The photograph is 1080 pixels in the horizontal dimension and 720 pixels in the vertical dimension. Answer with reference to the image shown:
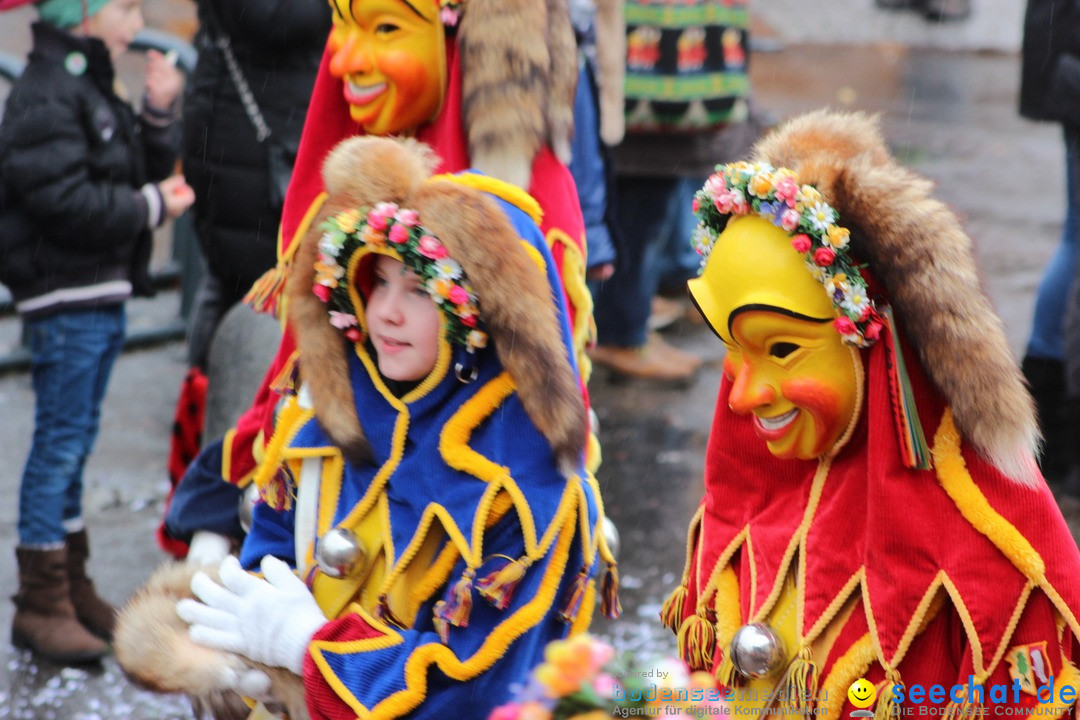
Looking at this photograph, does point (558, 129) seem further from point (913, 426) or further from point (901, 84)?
point (901, 84)

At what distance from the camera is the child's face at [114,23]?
13.5ft

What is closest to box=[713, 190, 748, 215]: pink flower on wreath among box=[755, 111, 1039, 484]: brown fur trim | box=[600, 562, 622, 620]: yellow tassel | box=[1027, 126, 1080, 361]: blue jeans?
box=[755, 111, 1039, 484]: brown fur trim

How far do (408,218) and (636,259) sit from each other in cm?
375

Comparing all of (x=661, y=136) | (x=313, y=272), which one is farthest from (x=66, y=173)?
(x=661, y=136)

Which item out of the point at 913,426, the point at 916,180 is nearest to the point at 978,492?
the point at 913,426

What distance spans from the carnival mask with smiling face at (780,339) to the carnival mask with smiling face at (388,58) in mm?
1348

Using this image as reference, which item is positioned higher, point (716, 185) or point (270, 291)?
point (716, 185)

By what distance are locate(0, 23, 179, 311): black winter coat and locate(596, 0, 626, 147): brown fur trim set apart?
169cm

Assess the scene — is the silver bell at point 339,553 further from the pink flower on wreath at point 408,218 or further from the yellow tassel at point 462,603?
the pink flower on wreath at point 408,218

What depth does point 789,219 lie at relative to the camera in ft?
7.41

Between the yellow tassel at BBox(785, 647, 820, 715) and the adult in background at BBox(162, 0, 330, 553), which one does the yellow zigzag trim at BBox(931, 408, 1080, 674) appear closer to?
the yellow tassel at BBox(785, 647, 820, 715)

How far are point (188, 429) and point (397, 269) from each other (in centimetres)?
180

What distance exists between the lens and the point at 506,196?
2.76m

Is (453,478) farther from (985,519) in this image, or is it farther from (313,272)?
(985,519)
